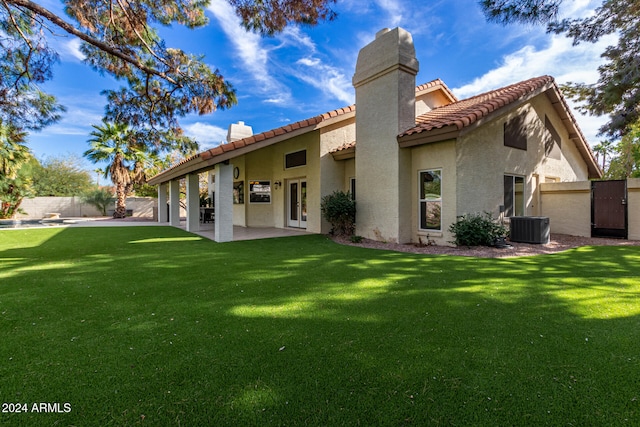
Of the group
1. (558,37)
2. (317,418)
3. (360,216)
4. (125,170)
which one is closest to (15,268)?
(317,418)

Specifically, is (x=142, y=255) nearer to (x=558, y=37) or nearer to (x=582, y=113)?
(x=558, y=37)

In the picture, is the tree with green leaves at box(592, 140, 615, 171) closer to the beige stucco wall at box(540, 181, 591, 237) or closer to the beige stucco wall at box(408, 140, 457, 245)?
the beige stucco wall at box(540, 181, 591, 237)

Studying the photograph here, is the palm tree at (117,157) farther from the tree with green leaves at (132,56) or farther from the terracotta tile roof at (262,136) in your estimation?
the terracotta tile roof at (262,136)

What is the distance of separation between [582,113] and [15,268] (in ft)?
68.9

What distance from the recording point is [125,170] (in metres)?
22.5

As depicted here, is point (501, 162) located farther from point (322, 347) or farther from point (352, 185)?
point (322, 347)

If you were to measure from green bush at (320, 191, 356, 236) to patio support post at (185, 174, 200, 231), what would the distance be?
18.2ft

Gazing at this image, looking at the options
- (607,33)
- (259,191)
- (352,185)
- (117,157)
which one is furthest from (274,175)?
(117,157)

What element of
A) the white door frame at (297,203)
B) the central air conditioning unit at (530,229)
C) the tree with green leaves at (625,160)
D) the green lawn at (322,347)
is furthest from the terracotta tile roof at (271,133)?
the tree with green leaves at (625,160)

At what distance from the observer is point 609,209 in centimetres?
1048

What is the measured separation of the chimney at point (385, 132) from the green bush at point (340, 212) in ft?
1.23

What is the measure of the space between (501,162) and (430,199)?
2913mm

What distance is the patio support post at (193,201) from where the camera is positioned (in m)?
12.5

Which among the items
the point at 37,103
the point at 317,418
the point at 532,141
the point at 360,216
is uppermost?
the point at 37,103
